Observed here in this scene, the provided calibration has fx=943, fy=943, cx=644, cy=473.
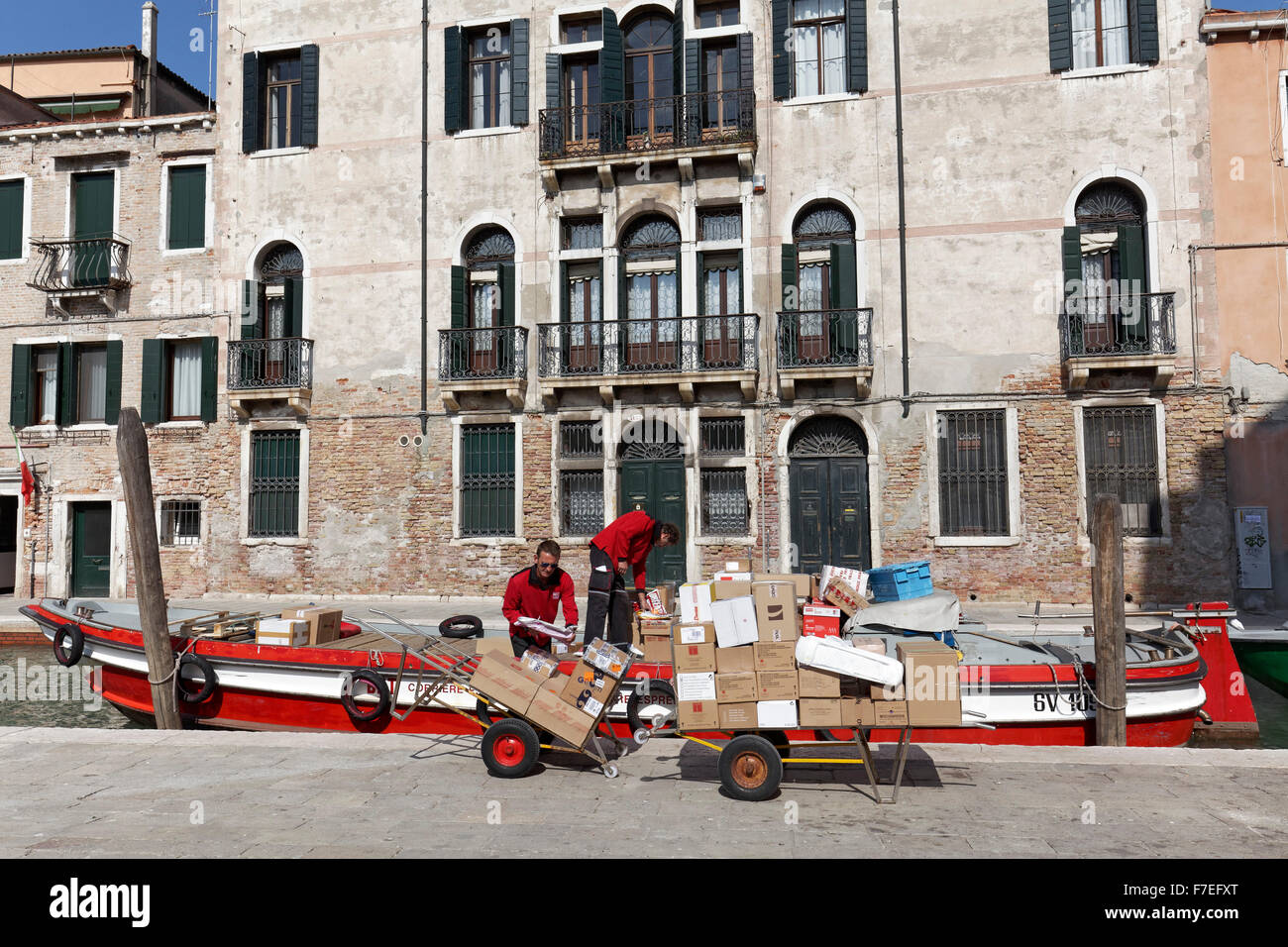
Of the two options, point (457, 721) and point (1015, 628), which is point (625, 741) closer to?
point (457, 721)

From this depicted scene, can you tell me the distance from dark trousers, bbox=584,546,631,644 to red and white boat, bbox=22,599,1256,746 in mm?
450

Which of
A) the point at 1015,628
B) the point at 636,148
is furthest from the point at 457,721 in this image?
the point at 636,148

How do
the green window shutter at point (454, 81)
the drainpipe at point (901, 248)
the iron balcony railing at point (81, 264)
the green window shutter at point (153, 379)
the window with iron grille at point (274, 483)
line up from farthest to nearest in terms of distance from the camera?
the iron balcony railing at point (81, 264), the green window shutter at point (153, 379), the window with iron grille at point (274, 483), the green window shutter at point (454, 81), the drainpipe at point (901, 248)

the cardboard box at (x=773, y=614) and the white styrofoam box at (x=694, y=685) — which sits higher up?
the cardboard box at (x=773, y=614)

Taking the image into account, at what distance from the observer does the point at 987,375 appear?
1723 centimetres

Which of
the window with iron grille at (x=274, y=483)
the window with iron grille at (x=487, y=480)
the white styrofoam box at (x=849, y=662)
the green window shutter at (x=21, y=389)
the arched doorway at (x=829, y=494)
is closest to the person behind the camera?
the white styrofoam box at (x=849, y=662)

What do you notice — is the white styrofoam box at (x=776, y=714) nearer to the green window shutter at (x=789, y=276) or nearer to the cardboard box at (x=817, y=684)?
the cardboard box at (x=817, y=684)

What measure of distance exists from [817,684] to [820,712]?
19 centimetres

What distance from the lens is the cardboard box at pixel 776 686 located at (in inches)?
246

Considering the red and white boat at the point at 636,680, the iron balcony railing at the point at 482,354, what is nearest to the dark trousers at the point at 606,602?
the red and white boat at the point at 636,680

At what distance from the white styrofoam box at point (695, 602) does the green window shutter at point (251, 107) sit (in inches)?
712

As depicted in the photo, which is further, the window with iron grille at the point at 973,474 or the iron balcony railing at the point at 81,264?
the iron balcony railing at the point at 81,264

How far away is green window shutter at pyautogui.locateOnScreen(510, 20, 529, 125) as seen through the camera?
63.1ft
